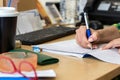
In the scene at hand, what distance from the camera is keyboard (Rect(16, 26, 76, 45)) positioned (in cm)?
122

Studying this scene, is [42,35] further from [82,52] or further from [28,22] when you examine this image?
[82,52]

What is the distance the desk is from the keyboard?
0.25 m

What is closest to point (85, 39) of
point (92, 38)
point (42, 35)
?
point (92, 38)

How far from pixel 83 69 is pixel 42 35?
1.65 feet

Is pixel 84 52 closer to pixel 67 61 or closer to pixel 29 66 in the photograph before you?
pixel 67 61

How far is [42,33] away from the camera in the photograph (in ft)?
4.57

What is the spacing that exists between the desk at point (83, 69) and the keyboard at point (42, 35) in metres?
0.25

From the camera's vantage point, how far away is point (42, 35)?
52.6 inches

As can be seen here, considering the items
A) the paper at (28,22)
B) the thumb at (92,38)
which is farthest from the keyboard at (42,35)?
the thumb at (92,38)

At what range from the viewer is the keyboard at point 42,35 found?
122 centimetres

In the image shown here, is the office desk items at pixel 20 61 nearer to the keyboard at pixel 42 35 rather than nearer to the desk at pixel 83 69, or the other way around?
the desk at pixel 83 69

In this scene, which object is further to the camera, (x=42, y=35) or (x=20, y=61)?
(x=42, y=35)

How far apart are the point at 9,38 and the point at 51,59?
0.19m

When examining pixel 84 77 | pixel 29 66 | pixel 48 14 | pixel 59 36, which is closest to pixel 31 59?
pixel 29 66
